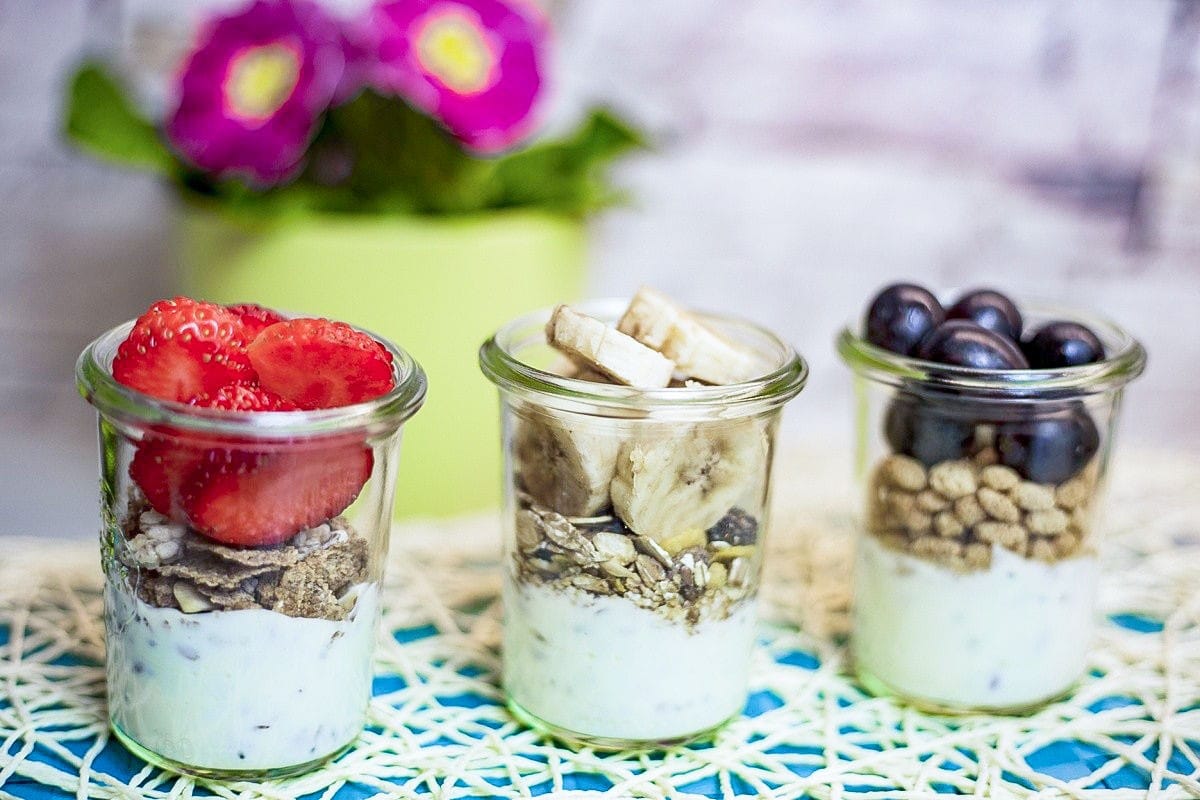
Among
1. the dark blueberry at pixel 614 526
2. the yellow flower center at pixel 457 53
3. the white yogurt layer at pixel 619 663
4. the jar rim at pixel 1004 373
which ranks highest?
the yellow flower center at pixel 457 53

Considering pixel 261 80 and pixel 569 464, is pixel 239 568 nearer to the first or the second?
pixel 569 464

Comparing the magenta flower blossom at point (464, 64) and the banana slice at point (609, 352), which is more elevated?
the magenta flower blossom at point (464, 64)

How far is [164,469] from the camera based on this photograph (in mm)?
634

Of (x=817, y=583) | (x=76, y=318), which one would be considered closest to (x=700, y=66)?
(x=817, y=583)

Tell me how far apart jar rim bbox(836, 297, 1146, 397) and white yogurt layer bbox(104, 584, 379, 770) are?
0.35 metres

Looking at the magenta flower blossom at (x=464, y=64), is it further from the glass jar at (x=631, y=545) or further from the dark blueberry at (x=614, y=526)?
the dark blueberry at (x=614, y=526)

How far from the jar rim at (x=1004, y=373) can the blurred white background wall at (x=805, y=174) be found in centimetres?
54

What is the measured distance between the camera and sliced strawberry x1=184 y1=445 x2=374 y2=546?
0.62 metres

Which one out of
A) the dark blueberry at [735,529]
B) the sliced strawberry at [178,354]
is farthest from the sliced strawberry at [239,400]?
the dark blueberry at [735,529]

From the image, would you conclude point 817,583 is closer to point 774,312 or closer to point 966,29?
point 774,312

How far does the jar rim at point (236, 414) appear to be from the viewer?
0.62 metres

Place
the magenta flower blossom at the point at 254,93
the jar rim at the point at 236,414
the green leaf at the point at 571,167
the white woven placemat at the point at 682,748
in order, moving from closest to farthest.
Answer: the jar rim at the point at 236,414 → the white woven placemat at the point at 682,748 → the magenta flower blossom at the point at 254,93 → the green leaf at the point at 571,167

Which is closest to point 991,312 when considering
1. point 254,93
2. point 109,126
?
point 254,93

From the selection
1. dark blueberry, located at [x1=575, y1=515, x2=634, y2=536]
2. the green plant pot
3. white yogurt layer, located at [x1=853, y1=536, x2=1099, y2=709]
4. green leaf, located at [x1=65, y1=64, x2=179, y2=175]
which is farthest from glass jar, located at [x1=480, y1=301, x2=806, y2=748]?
green leaf, located at [x1=65, y1=64, x2=179, y2=175]
